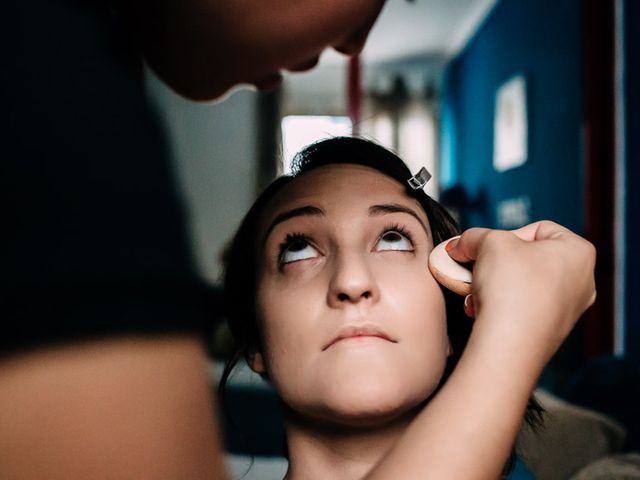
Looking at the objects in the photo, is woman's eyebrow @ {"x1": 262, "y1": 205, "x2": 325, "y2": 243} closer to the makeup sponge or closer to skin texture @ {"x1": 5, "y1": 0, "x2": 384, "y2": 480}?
the makeup sponge

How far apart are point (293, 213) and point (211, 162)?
0.14m

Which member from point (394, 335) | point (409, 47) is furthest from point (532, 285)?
point (409, 47)

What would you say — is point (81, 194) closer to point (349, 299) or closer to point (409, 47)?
point (349, 299)

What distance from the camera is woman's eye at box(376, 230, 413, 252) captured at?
65cm

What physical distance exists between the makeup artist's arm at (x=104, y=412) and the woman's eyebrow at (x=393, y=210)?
37cm


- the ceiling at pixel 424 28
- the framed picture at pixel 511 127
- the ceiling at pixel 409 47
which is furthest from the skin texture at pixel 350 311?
the ceiling at pixel 424 28

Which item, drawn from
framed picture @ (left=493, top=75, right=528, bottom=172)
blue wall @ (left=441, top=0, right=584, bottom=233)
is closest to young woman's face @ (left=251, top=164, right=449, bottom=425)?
blue wall @ (left=441, top=0, right=584, bottom=233)

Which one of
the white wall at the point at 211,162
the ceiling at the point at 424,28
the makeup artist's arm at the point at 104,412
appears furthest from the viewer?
the ceiling at the point at 424,28

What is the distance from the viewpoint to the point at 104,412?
0.91 feet

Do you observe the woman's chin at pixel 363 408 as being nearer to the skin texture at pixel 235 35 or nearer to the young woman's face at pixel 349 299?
the young woman's face at pixel 349 299

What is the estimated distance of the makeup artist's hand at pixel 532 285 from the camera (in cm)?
43

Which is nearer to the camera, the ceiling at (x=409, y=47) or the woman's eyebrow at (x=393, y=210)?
the woman's eyebrow at (x=393, y=210)

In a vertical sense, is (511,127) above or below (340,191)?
above

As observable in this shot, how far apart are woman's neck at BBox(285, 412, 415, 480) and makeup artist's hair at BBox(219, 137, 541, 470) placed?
0.41ft
